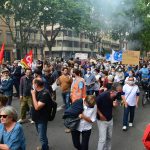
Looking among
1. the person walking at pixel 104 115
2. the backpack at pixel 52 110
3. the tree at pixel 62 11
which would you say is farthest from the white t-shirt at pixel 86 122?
the tree at pixel 62 11

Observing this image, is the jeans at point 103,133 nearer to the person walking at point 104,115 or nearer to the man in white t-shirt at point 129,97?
the person walking at point 104,115

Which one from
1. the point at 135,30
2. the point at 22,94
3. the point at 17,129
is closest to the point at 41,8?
the point at 135,30

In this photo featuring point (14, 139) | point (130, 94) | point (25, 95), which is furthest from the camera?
point (25, 95)

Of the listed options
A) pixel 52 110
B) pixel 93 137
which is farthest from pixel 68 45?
pixel 52 110

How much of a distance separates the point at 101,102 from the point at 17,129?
2.73 m

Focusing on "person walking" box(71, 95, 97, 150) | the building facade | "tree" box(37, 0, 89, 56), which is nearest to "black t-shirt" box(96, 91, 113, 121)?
"person walking" box(71, 95, 97, 150)

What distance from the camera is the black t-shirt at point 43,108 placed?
21.9 feet

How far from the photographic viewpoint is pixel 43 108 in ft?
22.1

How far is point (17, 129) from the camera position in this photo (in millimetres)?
4277

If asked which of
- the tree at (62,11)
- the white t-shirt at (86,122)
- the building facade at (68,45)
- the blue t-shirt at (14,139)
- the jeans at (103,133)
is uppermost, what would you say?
the tree at (62,11)

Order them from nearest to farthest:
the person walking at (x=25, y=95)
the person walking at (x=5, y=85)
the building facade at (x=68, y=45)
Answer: the person walking at (x=25, y=95)
the person walking at (x=5, y=85)
the building facade at (x=68, y=45)

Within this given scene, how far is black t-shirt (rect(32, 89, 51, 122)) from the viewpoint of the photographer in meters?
6.68

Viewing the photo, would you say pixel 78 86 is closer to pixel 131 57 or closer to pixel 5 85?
pixel 5 85

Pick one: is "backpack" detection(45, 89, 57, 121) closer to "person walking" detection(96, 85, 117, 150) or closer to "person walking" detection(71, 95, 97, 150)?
"person walking" detection(71, 95, 97, 150)
